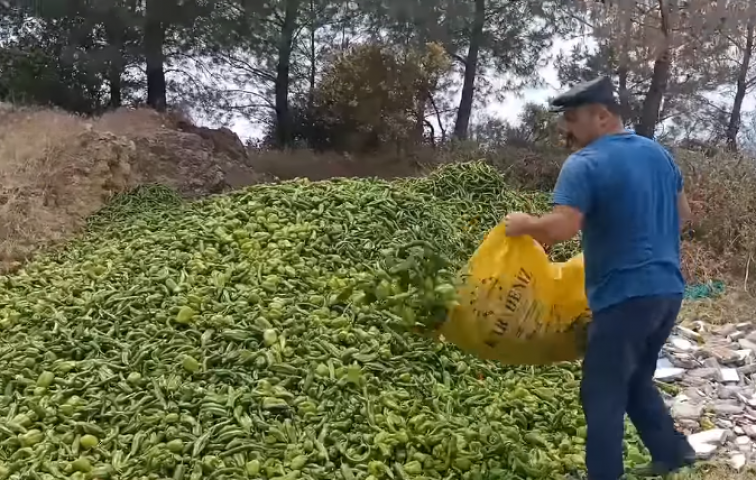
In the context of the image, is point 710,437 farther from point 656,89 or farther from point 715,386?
point 656,89

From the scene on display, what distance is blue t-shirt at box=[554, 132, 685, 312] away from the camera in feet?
7.78

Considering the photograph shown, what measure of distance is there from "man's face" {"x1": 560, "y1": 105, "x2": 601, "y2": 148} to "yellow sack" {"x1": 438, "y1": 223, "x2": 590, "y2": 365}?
43 cm

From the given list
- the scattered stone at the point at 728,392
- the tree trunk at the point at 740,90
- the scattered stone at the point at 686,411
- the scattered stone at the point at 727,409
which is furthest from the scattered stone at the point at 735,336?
the tree trunk at the point at 740,90

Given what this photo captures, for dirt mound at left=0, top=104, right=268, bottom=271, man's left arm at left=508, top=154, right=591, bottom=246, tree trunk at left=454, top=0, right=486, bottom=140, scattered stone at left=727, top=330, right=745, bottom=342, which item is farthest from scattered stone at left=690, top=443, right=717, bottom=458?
tree trunk at left=454, top=0, right=486, bottom=140

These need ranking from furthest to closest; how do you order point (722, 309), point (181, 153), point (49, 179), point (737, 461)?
point (181, 153) < point (49, 179) < point (722, 309) < point (737, 461)

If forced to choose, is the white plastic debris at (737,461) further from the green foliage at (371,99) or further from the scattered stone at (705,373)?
the green foliage at (371,99)

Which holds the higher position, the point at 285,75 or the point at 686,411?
the point at 285,75

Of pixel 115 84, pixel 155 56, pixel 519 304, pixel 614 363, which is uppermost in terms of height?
pixel 155 56

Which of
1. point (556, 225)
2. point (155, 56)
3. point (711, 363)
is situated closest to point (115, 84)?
point (155, 56)

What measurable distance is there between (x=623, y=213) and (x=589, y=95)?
1.31ft

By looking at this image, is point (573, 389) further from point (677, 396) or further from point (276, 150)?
point (276, 150)

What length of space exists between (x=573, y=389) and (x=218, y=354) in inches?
65.8

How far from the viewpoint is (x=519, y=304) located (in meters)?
2.77

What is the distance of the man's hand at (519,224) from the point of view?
98.1 inches
